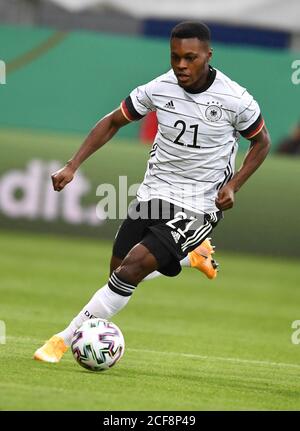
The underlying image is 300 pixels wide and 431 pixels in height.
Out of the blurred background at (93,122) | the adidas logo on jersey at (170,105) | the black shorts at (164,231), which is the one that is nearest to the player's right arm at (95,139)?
the adidas logo on jersey at (170,105)

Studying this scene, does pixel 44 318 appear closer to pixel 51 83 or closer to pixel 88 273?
pixel 88 273

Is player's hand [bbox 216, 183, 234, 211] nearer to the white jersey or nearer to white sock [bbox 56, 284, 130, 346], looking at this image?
the white jersey

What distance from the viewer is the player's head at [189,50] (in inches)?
346

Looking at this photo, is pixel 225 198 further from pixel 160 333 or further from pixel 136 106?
pixel 160 333

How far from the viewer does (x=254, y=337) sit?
12.5 metres

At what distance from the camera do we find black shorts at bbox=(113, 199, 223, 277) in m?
8.95

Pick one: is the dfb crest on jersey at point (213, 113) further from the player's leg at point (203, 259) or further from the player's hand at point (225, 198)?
the player's leg at point (203, 259)

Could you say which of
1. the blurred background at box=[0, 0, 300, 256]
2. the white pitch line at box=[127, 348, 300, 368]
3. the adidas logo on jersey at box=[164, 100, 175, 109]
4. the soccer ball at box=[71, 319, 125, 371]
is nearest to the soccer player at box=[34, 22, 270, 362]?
the adidas logo on jersey at box=[164, 100, 175, 109]

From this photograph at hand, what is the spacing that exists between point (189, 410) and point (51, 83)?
13.7 m

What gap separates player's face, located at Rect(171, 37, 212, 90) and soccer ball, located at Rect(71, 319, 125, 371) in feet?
6.30

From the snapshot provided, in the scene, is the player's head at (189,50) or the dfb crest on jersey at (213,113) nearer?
the player's head at (189,50)

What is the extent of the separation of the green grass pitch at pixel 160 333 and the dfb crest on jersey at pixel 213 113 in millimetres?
1908

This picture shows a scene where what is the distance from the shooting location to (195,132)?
9203 millimetres

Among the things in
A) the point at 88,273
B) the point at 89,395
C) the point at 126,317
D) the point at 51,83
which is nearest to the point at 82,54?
the point at 51,83
